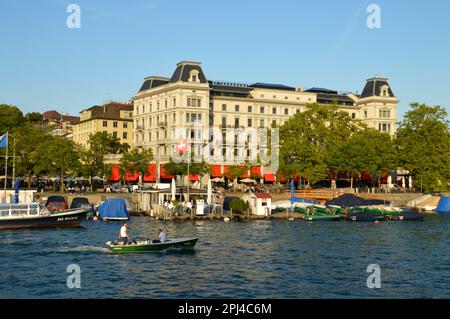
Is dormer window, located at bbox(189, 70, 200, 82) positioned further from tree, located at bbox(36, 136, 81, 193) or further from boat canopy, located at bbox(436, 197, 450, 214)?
boat canopy, located at bbox(436, 197, 450, 214)

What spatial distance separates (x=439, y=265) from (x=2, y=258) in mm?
32593

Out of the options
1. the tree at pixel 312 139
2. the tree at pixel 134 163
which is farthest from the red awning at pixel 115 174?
the tree at pixel 312 139

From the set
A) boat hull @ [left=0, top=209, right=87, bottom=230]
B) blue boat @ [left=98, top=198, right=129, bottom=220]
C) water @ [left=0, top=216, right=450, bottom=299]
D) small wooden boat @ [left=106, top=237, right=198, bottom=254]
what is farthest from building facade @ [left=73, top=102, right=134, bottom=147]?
small wooden boat @ [left=106, top=237, right=198, bottom=254]

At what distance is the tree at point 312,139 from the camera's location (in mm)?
106438

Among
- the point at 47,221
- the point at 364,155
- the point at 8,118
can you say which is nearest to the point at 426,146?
the point at 364,155

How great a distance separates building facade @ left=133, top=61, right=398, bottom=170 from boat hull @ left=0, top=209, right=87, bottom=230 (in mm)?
51495

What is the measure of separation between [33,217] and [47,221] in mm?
1852

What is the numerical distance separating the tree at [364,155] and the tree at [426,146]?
127 inches

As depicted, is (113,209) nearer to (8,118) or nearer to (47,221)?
(47,221)

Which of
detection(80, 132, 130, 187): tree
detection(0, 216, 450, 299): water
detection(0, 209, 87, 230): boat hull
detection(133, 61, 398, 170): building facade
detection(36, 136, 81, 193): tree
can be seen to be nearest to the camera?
detection(0, 216, 450, 299): water

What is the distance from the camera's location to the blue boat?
2889 inches

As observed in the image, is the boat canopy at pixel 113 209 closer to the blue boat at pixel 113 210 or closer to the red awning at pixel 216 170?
the blue boat at pixel 113 210

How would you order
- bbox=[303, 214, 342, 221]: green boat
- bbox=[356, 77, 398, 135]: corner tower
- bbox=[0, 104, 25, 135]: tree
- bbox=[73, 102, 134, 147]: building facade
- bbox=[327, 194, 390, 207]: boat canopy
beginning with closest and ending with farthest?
1. bbox=[303, 214, 342, 221]: green boat
2. bbox=[327, 194, 390, 207]: boat canopy
3. bbox=[0, 104, 25, 135]: tree
4. bbox=[356, 77, 398, 135]: corner tower
5. bbox=[73, 102, 134, 147]: building facade
